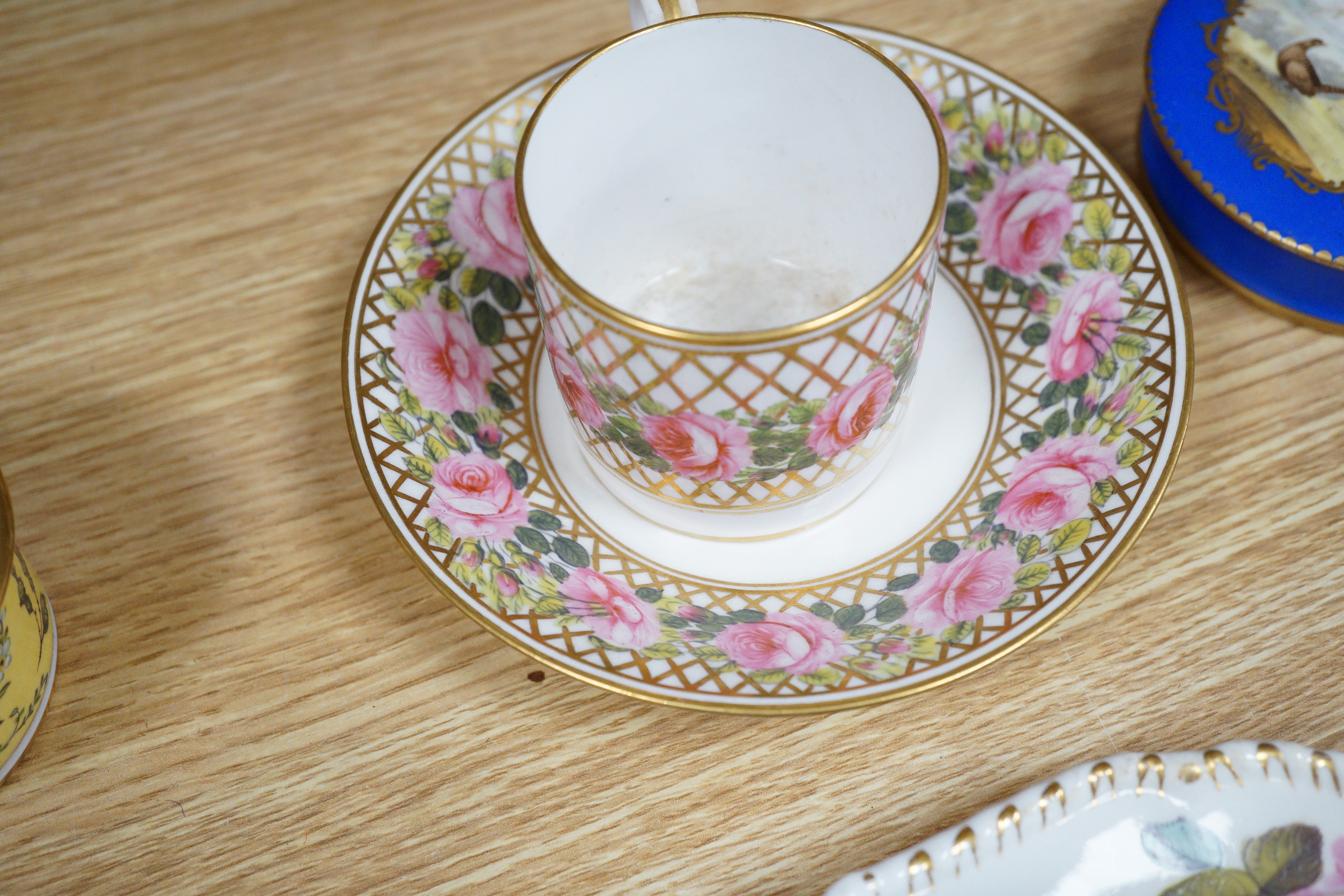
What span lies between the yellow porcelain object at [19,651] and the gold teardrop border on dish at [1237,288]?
647 mm

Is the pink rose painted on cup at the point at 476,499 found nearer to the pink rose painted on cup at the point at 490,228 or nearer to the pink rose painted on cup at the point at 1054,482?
the pink rose painted on cup at the point at 490,228

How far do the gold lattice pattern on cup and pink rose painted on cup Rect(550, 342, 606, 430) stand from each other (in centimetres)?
1

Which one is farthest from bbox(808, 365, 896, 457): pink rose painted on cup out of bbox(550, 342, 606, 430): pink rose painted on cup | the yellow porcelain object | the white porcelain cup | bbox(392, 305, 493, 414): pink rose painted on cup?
the yellow porcelain object

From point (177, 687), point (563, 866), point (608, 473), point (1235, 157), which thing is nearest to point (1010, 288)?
point (1235, 157)

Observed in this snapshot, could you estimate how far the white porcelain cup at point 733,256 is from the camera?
44 centimetres

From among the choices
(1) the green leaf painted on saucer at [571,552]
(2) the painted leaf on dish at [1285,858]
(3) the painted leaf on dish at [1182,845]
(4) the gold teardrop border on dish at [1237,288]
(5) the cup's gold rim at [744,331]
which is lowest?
(2) the painted leaf on dish at [1285,858]

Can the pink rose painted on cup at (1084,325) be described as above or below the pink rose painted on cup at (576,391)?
below

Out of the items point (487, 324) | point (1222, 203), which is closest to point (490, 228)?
point (487, 324)

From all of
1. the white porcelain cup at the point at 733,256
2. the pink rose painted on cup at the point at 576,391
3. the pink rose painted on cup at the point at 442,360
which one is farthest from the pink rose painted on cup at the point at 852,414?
the pink rose painted on cup at the point at 442,360

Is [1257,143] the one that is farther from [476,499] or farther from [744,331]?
[476,499]

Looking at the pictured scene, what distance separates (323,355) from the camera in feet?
2.18

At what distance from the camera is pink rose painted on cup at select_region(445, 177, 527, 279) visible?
0.62 meters

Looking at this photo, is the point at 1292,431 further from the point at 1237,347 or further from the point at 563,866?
the point at 563,866

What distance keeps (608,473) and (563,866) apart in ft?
0.65
